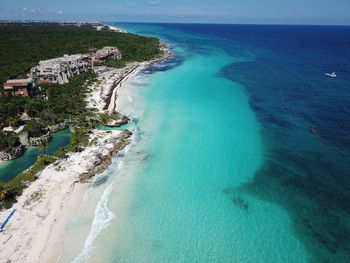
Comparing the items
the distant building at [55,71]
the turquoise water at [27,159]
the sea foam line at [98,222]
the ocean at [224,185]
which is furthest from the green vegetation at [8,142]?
the distant building at [55,71]

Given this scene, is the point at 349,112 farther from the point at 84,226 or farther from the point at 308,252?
the point at 84,226

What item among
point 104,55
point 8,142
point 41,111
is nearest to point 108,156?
point 8,142

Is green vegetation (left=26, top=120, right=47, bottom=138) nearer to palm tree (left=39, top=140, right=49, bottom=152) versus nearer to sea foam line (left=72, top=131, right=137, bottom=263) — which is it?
palm tree (left=39, top=140, right=49, bottom=152)

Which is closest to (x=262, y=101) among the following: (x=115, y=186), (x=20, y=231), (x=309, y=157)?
(x=309, y=157)

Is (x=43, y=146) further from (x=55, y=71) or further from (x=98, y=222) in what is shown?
(x=55, y=71)

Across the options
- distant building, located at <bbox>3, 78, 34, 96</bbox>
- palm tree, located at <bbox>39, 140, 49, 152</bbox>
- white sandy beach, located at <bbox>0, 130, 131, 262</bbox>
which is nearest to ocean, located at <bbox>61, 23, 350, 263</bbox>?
white sandy beach, located at <bbox>0, 130, 131, 262</bbox>

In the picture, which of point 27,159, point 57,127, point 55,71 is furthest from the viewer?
point 55,71
